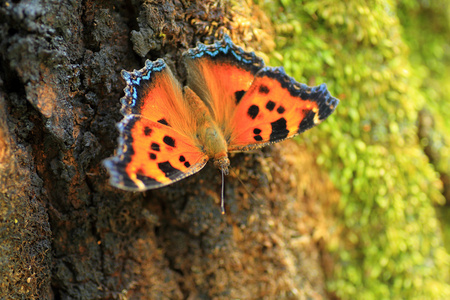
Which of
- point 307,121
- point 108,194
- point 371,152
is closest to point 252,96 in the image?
point 307,121

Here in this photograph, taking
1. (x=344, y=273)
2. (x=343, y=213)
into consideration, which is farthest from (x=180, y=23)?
(x=344, y=273)

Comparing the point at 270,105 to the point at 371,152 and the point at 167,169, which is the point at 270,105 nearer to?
the point at 167,169

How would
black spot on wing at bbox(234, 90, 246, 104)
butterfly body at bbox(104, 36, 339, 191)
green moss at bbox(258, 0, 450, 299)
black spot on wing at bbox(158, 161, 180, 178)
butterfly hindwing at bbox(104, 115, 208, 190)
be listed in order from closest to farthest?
butterfly hindwing at bbox(104, 115, 208, 190) < black spot on wing at bbox(158, 161, 180, 178) < butterfly body at bbox(104, 36, 339, 191) < black spot on wing at bbox(234, 90, 246, 104) < green moss at bbox(258, 0, 450, 299)

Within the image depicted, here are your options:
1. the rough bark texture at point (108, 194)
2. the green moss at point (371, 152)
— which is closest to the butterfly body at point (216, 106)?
the rough bark texture at point (108, 194)

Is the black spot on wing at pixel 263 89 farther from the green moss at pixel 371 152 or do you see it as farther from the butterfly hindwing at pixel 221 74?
the green moss at pixel 371 152

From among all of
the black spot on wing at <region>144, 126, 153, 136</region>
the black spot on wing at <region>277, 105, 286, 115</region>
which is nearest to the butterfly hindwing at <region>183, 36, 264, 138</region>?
the black spot on wing at <region>277, 105, 286, 115</region>

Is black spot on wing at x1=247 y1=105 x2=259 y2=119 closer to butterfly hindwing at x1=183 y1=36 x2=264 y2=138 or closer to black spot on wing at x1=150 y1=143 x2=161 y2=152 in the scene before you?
butterfly hindwing at x1=183 y1=36 x2=264 y2=138

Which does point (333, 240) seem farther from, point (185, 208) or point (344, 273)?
point (185, 208)
